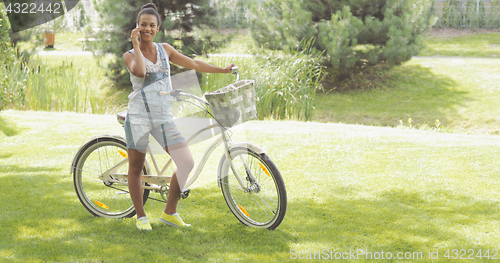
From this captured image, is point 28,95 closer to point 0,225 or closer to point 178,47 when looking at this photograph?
point 178,47

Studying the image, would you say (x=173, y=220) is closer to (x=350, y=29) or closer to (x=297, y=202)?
(x=297, y=202)

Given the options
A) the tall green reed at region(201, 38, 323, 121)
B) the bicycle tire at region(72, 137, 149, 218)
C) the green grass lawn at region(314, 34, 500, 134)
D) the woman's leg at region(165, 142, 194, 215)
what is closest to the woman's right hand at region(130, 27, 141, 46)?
the woman's leg at region(165, 142, 194, 215)

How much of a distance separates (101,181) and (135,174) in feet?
2.04

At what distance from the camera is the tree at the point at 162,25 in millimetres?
15188

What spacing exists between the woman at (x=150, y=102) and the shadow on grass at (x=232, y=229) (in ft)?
1.45

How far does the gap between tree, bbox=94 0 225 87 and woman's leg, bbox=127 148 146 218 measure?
1162 cm

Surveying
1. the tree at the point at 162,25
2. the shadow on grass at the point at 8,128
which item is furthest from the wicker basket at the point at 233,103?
the tree at the point at 162,25

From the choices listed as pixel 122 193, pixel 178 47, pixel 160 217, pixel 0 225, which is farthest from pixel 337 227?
pixel 178 47

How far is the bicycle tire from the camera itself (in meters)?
4.18

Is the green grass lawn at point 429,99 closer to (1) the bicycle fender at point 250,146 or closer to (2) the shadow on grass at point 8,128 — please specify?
(2) the shadow on grass at point 8,128

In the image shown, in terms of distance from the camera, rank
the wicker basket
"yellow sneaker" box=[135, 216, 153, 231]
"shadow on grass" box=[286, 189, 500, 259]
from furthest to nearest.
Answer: "yellow sneaker" box=[135, 216, 153, 231] → "shadow on grass" box=[286, 189, 500, 259] → the wicker basket

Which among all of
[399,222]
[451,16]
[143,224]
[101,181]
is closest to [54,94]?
[101,181]

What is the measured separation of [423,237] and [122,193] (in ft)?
8.09

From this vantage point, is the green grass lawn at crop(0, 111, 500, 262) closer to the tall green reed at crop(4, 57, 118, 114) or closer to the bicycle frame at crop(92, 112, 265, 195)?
the bicycle frame at crop(92, 112, 265, 195)
